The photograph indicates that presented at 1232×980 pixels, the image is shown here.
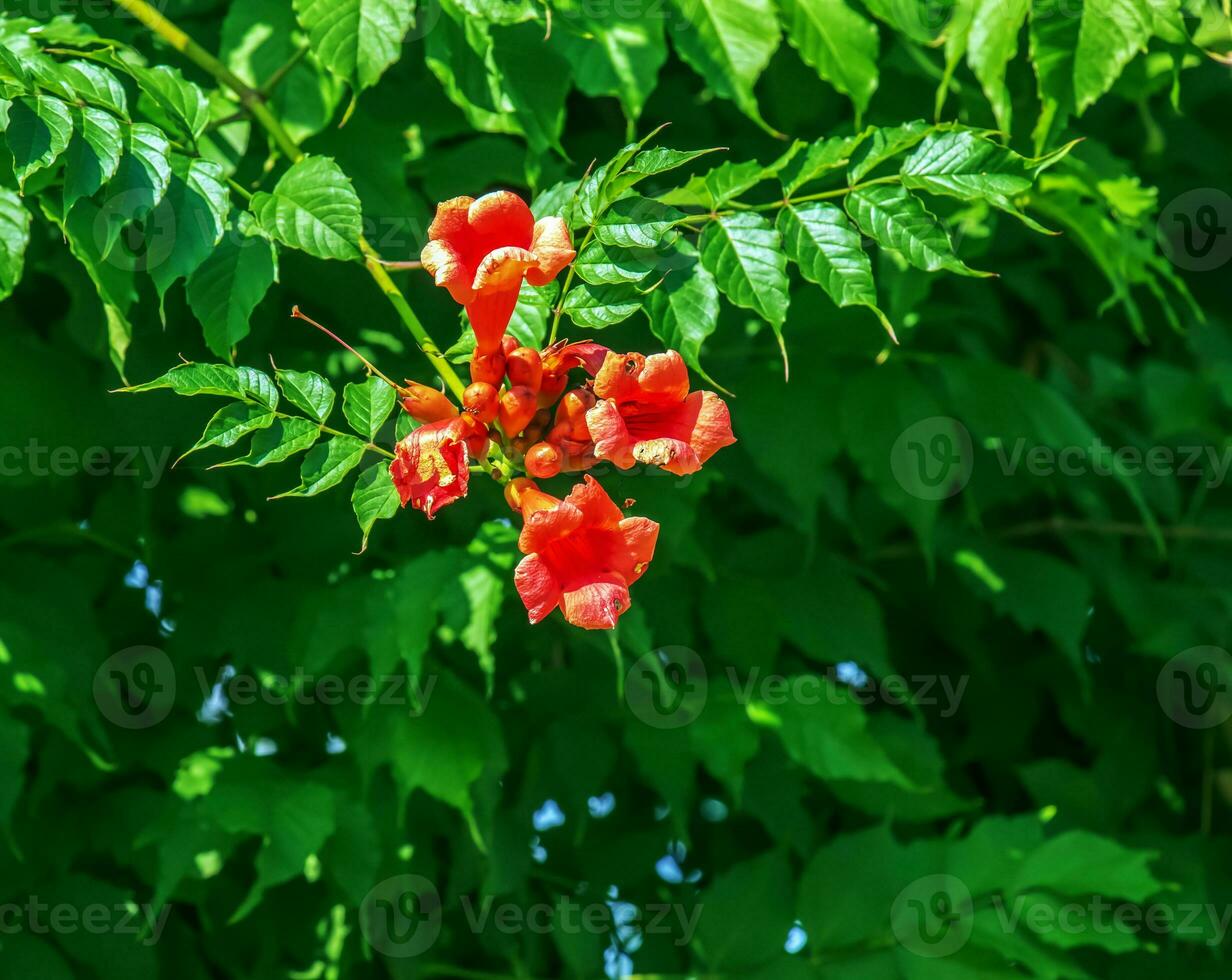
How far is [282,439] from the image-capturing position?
1.51 m

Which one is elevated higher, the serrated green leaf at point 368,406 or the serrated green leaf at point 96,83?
the serrated green leaf at point 96,83

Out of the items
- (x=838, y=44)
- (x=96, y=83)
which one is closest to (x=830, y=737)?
(x=838, y=44)

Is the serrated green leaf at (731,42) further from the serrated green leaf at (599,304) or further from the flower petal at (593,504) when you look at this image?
the flower petal at (593,504)

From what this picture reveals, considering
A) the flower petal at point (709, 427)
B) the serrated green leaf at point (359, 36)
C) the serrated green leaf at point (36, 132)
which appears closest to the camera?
the flower petal at point (709, 427)

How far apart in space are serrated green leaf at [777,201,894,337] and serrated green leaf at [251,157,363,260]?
1.88 feet

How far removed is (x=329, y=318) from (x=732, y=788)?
3.81 feet

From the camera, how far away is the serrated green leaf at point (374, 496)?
142cm

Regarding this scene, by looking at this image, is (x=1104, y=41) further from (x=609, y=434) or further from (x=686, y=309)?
(x=609, y=434)

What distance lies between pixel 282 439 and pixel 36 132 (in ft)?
1.63

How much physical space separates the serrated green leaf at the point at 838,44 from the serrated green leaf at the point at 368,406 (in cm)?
104

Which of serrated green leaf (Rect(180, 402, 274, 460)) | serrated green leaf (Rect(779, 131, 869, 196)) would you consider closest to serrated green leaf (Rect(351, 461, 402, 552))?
serrated green leaf (Rect(180, 402, 274, 460))

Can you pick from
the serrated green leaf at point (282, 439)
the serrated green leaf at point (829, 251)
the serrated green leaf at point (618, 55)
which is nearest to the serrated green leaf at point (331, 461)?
the serrated green leaf at point (282, 439)

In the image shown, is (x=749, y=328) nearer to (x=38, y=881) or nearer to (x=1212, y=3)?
(x=1212, y=3)

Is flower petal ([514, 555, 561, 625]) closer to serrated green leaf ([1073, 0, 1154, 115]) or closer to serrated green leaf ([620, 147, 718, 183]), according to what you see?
serrated green leaf ([620, 147, 718, 183])
